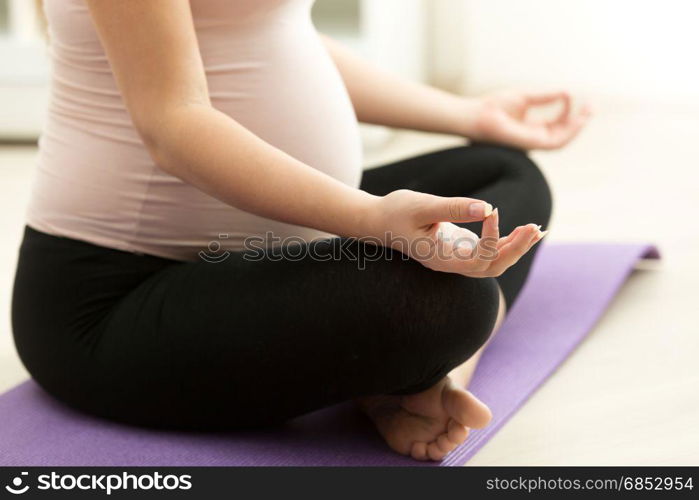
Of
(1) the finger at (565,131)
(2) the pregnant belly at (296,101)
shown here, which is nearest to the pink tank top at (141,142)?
(2) the pregnant belly at (296,101)

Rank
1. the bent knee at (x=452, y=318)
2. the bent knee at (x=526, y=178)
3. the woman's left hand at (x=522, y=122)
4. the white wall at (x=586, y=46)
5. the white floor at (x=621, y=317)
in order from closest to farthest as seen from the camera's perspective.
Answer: the bent knee at (x=452, y=318) < the white floor at (x=621, y=317) < the bent knee at (x=526, y=178) < the woman's left hand at (x=522, y=122) < the white wall at (x=586, y=46)

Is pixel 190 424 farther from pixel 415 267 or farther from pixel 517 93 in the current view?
pixel 517 93

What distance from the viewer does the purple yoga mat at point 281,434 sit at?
3.13ft

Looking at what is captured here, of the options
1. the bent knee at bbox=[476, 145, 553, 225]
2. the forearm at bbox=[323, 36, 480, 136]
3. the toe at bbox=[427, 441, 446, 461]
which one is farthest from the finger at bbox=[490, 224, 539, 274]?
the forearm at bbox=[323, 36, 480, 136]

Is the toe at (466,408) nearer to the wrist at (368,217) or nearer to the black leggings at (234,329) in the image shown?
the black leggings at (234,329)

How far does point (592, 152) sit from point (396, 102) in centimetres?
115

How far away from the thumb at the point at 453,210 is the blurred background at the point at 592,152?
308 millimetres

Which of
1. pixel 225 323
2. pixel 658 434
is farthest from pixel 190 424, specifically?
pixel 658 434

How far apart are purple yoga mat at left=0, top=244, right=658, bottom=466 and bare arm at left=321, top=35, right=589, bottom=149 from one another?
0.24 m

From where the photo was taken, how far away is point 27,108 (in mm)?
2479

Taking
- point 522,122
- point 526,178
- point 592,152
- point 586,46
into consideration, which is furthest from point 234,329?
point 586,46

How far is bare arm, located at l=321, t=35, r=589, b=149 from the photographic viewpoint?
4.18ft

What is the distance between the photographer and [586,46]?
8.86 feet

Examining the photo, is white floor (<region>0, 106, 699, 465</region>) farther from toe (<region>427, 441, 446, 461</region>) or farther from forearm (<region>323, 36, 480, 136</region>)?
forearm (<region>323, 36, 480, 136</region>)
